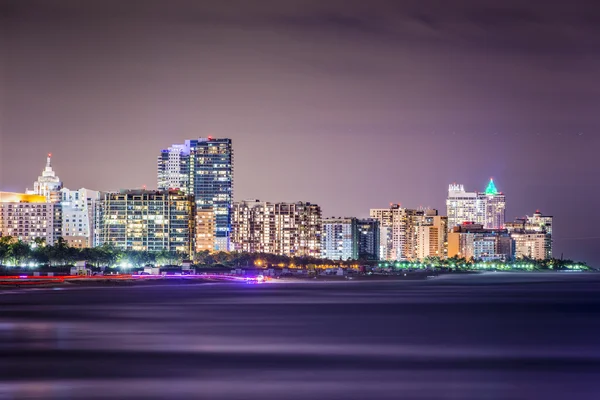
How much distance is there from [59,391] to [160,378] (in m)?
4.62

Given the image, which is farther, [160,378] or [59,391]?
[160,378]

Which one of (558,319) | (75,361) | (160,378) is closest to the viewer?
(160,378)

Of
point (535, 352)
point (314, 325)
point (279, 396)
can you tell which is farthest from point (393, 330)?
point (279, 396)

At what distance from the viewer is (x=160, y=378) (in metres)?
38.4

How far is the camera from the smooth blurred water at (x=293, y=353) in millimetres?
35775

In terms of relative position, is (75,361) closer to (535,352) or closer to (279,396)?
(279,396)

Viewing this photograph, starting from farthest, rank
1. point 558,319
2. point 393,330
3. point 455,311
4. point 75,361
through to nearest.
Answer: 1. point 455,311
2. point 558,319
3. point 393,330
4. point 75,361

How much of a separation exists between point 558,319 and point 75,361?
1695 inches

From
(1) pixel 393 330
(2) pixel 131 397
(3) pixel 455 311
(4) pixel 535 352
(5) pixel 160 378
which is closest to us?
(2) pixel 131 397

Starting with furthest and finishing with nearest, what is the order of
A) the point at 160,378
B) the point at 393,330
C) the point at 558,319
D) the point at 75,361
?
the point at 558,319, the point at 393,330, the point at 75,361, the point at 160,378

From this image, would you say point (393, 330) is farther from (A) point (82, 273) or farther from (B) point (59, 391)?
(A) point (82, 273)

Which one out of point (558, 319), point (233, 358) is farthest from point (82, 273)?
point (233, 358)

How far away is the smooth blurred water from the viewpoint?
35.8m

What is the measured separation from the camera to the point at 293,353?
48.2 meters
